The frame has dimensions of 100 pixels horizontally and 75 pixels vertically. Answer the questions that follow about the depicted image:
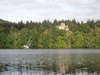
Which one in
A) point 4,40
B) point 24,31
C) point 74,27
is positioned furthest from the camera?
point 74,27

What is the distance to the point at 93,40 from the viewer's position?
138 m

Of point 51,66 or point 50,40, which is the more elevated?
point 50,40

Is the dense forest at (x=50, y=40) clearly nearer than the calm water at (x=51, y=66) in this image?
No

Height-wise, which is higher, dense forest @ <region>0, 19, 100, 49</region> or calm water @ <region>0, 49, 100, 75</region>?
dense forest @ <region>0, 19, 100, 49</region>

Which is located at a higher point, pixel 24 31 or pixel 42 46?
pixel 24 31

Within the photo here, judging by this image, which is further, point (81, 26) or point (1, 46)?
point (81, 26)

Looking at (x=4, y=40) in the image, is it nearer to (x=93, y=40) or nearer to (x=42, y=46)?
(x=42, y=46)

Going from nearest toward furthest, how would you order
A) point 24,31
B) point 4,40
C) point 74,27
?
point 4,40 < point 24,31 < point 74,27

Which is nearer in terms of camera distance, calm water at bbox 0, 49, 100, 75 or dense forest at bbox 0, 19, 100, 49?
calm water at bbox 0, 49, 100, 75

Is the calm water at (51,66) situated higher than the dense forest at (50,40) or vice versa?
the dense forest at (50,40)

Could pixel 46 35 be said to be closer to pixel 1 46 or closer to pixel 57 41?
pixel 57 41

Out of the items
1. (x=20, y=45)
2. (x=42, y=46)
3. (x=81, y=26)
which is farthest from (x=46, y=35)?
(x=81, y=26)

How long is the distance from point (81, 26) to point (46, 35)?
26971mm

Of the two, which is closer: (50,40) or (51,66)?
(51,66)
